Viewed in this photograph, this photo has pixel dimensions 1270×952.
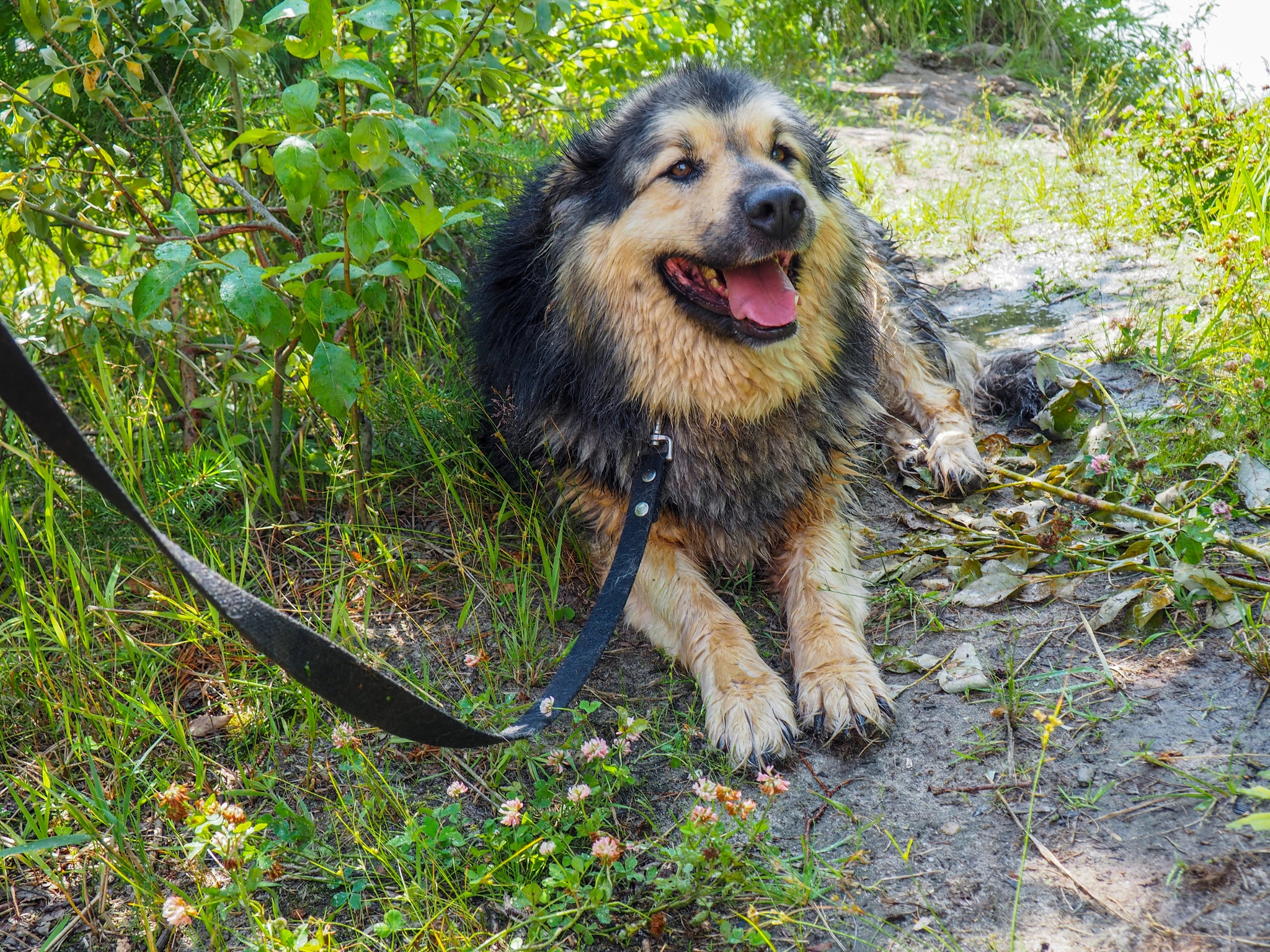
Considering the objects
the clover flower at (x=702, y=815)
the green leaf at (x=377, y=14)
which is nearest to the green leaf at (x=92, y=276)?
the green leaf at (x=377, y=14)

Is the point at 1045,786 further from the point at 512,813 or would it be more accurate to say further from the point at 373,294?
the point at 373,294

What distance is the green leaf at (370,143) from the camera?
2020 millimetres

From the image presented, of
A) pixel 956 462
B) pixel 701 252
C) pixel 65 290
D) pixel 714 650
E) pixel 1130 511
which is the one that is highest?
pixel 701 252

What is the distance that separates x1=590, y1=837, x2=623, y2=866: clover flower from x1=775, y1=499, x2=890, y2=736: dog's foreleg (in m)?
0.66

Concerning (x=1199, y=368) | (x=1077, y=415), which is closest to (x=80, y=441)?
(x=1077, y=415)

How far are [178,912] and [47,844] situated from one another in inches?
15.9

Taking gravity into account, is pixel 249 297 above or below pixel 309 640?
above

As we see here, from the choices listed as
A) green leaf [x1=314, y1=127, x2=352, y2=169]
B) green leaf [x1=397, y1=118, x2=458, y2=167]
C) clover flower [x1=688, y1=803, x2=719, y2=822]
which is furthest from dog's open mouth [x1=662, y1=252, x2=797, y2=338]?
clover flower [x1=688, y1=803, x2=719, y2=822]

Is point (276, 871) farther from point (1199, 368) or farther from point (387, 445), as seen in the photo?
point (1199, 368)

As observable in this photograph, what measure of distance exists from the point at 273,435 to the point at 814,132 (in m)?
2.10

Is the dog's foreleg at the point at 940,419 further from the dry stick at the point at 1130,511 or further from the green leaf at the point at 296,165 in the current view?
the green leaf at the point at 296,165

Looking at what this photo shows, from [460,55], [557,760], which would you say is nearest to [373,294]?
[460,55]

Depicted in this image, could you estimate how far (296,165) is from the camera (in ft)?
6.27

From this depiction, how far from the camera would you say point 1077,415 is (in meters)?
3.33
